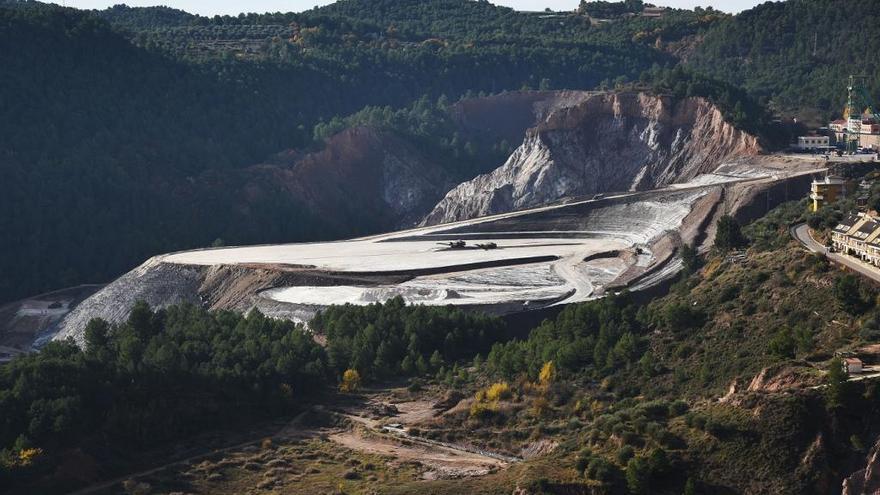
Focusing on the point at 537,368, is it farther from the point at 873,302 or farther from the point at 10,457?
the point at 10,457

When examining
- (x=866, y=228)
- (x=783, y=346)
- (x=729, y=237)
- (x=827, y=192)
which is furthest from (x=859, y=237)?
(x=827, y=192)

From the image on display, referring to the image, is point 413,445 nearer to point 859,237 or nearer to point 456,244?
point 859,237

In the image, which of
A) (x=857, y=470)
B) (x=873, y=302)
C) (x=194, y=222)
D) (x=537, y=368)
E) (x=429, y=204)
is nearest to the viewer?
(x=857, y=470)

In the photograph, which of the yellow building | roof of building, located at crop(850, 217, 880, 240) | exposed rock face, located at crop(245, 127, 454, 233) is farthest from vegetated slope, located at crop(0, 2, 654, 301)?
roof of building, located at crop(850, 217, 880, 240)

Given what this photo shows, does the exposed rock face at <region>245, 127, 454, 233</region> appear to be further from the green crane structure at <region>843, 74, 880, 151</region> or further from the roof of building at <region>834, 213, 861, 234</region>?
the roof of building at <region>834, 213, 861, 234</region>

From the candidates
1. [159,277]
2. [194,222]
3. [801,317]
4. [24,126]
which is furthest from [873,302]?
[24,126]
